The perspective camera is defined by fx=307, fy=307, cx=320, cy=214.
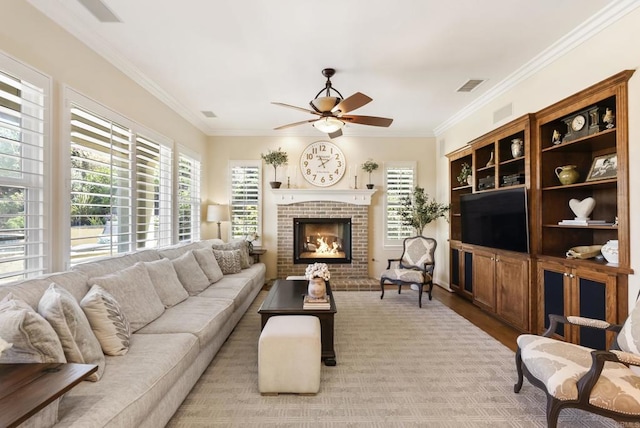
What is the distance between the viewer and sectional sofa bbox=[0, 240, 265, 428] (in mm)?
1530

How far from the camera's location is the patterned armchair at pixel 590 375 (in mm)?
1684

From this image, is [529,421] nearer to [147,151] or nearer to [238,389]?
[238,389]

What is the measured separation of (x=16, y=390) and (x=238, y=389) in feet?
4.97

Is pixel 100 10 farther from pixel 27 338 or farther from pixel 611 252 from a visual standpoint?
pixel 611 252

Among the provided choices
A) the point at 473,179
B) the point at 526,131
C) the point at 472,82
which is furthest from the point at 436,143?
the point at 526,131

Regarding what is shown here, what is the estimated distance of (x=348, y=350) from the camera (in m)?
3.06

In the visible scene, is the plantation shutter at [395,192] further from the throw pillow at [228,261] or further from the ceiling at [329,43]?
the throw pillow at [228,261]

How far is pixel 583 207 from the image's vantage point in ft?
9.87

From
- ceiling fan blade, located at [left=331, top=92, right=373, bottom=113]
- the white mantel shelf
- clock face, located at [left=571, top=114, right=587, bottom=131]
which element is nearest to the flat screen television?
clock face, located at [left=571, top=114, right=587, bottom=131]

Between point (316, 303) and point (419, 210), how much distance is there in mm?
3301

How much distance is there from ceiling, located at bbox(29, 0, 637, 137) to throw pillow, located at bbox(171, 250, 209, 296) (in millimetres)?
2194

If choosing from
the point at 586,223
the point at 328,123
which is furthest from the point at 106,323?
A: the point at 586,223

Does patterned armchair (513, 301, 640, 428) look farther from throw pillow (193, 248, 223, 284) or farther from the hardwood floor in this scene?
throw pillow (193, 248, 223, 284)

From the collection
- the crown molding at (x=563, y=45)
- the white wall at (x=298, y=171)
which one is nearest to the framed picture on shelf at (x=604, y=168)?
the crown molding at (x=563, y=45)
